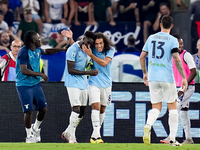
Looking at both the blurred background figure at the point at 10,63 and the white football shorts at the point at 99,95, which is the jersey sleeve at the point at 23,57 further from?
the blurred background figure at the point at 10,63

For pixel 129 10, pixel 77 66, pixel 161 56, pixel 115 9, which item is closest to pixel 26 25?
pixel 115 9

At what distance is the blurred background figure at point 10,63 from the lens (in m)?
9.23

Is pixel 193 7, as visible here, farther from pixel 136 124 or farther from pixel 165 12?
pixel 136 124

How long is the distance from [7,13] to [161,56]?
6903 mm

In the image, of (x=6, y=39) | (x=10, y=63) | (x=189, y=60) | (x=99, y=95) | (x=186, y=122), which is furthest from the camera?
(x=6, y=39)

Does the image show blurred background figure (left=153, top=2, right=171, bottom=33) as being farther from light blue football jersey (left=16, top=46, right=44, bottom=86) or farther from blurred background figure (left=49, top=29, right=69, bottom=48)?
light blue football jersey (left=16, top=46, right=44, bottom=86)

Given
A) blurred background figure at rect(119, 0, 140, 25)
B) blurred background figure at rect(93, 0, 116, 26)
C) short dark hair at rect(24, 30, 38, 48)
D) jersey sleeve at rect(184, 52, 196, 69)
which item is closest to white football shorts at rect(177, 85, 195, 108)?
jersey sleeve at rect(184, 52, 196, 69)

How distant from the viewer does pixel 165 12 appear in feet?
40.8

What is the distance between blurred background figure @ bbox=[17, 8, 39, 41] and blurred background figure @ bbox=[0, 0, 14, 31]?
289 mm

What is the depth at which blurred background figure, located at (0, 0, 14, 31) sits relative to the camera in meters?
12.3

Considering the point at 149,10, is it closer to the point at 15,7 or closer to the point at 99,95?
the point at 15,7

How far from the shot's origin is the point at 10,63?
9312mm

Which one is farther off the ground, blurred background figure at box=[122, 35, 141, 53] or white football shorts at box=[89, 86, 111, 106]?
blurred background figure at box=[122, 35, 141, 53]

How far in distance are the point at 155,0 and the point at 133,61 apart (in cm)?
246
